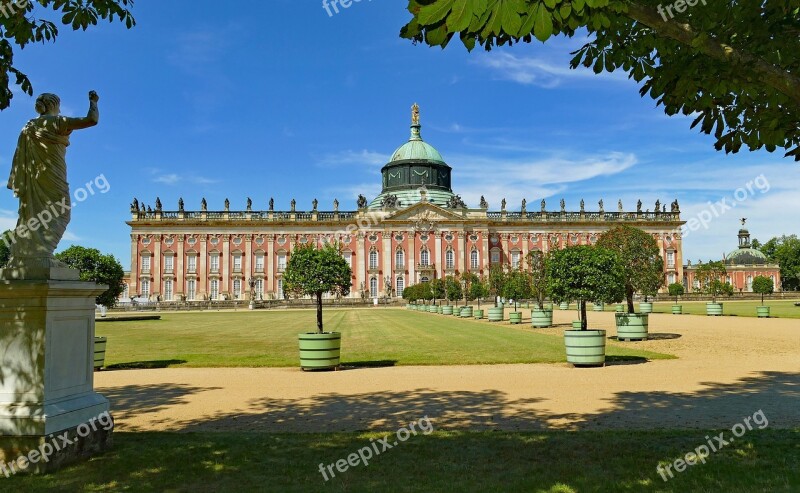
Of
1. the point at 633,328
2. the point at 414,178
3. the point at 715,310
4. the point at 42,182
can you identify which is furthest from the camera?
the point at 414,178

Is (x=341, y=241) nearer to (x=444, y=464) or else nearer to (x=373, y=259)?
(x=373, y=259)

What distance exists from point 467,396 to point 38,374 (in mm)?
5535

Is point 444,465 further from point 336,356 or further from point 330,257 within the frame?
point 330,257

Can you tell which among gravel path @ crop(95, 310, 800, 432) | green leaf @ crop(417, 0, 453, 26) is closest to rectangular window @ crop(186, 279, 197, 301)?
gravel path @ crop(95, 310, 800, 432)

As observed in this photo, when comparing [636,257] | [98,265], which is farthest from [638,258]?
[98,265]

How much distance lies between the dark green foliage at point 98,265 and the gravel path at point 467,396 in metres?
22.5

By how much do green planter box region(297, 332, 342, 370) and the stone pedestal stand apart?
619cm

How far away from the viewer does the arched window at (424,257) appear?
6919 cm

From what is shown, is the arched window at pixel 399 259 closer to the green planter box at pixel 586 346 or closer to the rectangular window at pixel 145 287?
the rectangular window at pixel 145 287

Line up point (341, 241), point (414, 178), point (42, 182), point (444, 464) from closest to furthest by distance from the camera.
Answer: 1. point (444, 464)
2. point (42, 182)
3. point (341, 241)
4. point (414, 178)

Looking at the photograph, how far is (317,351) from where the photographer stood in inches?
453

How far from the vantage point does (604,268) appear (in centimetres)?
1583

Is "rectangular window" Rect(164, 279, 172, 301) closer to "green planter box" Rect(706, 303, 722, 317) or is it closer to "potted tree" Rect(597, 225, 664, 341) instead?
"potted tree" Rect(597, 225, 664, 341)

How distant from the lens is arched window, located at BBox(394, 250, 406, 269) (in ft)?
226
